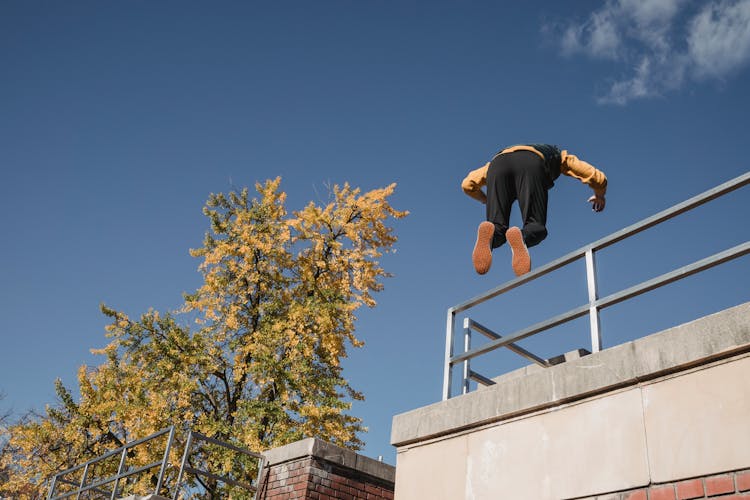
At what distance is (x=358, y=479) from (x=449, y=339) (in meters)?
3.48

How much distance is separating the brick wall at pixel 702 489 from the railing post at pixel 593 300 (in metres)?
0.97

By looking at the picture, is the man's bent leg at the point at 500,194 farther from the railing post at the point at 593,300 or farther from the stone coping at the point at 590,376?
the stone coping at the point at 590,376

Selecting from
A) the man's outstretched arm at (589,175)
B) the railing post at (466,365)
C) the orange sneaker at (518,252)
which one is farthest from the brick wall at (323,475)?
the man's outstretched arm at (589,175)

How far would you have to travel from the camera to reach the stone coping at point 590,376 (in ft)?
12.3

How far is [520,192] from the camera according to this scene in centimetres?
635

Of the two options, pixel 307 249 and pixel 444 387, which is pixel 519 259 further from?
pixel 307 249

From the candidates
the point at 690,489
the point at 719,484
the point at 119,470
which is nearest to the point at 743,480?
A: the point at 719,484

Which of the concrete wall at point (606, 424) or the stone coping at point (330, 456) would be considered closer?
the concrete wall at point (606, 424)

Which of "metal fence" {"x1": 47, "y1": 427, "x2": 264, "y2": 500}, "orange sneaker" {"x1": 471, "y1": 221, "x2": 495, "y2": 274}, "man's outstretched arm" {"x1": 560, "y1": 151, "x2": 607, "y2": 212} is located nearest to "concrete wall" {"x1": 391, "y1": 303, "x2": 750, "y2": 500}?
"orange sneaker" {"x1": 471, "y1": 221, "x2": 495, "y2": 274}

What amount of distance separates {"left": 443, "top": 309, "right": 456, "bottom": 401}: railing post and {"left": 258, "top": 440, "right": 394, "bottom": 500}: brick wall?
9.88 feet

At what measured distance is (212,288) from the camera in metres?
17.0

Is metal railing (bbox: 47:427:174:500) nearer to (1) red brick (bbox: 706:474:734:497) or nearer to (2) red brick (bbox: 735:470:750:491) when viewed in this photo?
(1) red brick (bbox: 706:474:734:497)

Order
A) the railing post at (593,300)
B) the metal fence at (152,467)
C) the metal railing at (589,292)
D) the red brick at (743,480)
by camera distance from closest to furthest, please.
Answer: the red brick at (743,480) < the metal railing at (589,292) < the railing post at (593,300) < the metal fence at (152,467)

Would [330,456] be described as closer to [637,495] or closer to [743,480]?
[637,495]
